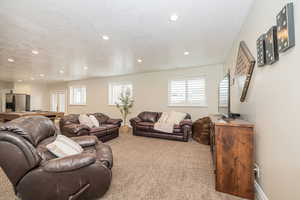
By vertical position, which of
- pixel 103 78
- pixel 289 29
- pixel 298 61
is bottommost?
pixel 298 61

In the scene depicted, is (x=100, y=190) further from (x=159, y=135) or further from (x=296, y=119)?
(x=159, y=135)

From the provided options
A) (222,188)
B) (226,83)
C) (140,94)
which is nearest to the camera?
(222,188)

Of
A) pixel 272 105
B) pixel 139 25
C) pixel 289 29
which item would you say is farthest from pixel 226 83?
pixel 139 25

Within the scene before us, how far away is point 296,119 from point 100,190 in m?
2.01

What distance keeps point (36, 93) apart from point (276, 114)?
40.7ft

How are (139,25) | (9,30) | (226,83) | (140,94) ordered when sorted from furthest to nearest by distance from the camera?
(140,94) < (226,83) < (9,30) < (139,25)

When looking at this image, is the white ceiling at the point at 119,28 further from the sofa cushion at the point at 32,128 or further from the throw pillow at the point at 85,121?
the throw pillow at the point at 85,121

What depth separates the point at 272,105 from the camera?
4.48 feet

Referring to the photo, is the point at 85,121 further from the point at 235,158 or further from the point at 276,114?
the point at 276,114

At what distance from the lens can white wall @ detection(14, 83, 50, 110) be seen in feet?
29.6

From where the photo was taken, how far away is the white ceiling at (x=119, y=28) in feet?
6.20

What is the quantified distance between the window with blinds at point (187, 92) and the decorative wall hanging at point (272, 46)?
3.79 m

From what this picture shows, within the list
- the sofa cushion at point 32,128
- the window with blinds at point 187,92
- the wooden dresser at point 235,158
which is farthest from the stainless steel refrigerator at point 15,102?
the wooden dresser at point 235,158

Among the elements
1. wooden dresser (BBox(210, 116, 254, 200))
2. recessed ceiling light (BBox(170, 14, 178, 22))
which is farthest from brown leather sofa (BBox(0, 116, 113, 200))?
recessed ceiling light (BBox(170, 14, 178, 22))
